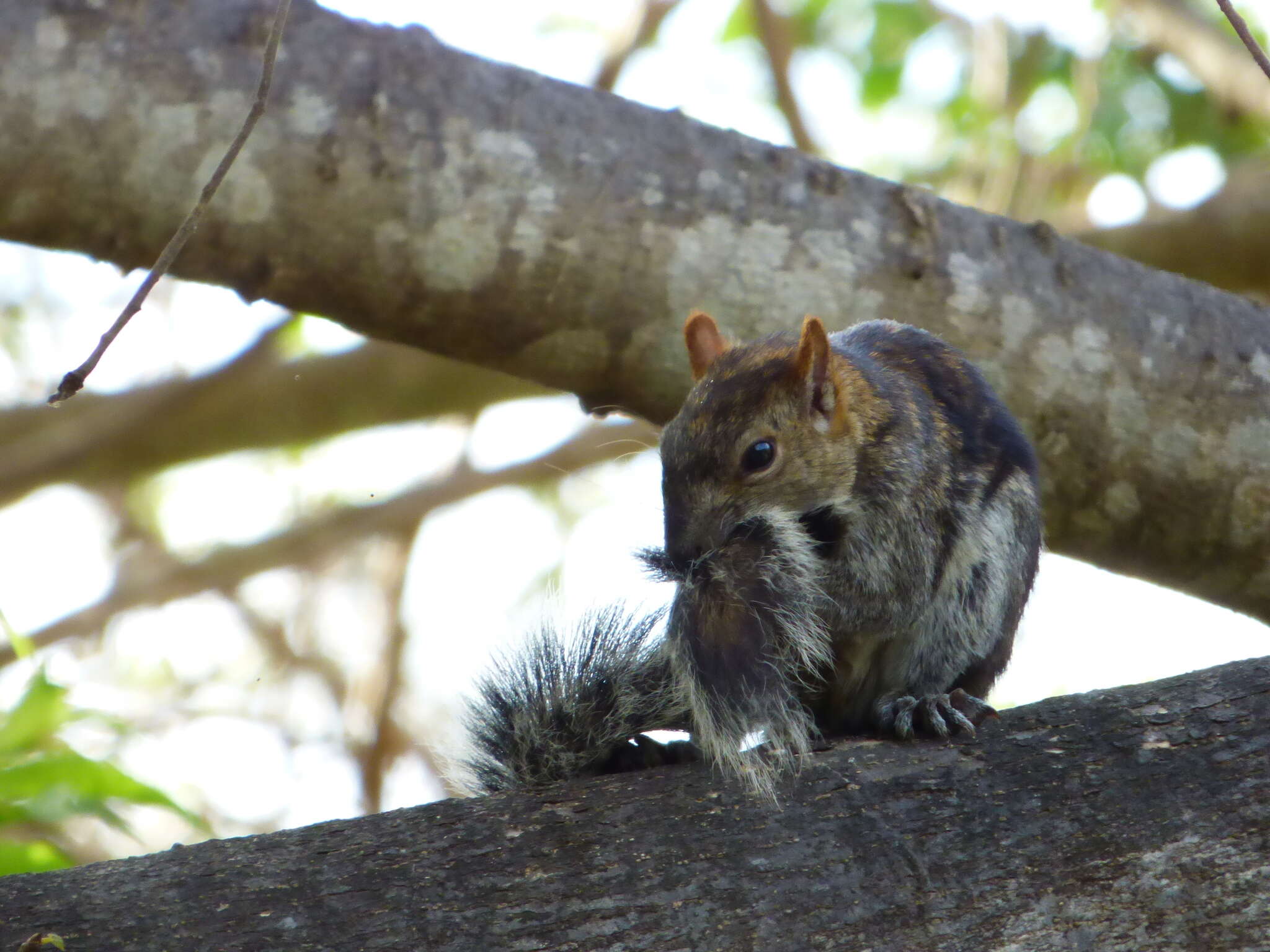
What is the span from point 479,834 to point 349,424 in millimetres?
2547

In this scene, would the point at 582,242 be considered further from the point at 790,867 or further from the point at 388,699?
the point at 388,699

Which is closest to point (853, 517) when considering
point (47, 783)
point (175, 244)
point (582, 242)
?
point (582, 242)

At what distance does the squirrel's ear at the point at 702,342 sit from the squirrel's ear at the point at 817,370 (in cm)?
19

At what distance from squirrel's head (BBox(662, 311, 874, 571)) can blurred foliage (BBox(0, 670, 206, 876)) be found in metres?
0.91

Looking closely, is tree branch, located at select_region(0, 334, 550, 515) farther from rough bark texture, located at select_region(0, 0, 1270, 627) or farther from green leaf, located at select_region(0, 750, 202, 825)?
green leaf, located at select_region(0, 750, 202, 825)

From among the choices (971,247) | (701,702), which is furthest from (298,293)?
(971,247)

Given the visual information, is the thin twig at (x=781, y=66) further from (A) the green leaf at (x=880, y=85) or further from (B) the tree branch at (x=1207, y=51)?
(B) the tree branch at (x=1207, y=51)

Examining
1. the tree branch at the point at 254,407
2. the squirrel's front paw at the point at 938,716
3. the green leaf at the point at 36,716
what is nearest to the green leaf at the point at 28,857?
the green leaf at the point at 36,716

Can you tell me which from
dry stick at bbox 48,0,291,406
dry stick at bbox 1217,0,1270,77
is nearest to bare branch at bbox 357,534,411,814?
dry stick at bbox 48,0,291,406

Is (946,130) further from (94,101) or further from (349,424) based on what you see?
(94,101)

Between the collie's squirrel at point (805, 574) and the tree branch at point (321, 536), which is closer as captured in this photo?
the collie's squirrel at point (805, 574)

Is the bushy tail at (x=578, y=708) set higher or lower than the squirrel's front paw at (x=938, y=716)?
higher

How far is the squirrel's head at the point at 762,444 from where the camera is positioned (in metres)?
2.21

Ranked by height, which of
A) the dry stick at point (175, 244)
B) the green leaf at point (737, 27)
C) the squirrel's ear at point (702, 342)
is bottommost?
the dry stick at point (175, 244)
